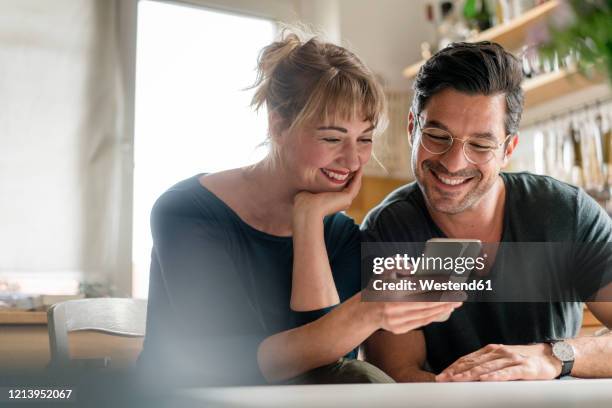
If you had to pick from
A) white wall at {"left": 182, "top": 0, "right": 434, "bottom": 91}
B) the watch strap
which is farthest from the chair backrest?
white wall at {"left": 182, "top": 0, "right": 434, "bottom": 91}

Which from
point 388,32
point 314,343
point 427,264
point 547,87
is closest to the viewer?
point 427,264

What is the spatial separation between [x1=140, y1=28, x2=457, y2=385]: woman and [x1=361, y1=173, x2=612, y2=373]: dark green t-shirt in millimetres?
69

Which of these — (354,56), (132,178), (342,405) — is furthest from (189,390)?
(132,178)

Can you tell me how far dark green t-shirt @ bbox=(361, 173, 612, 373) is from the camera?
847 millimetres

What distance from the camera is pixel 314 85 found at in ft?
2.64

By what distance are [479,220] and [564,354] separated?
0.72 ft

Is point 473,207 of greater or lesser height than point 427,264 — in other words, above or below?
above

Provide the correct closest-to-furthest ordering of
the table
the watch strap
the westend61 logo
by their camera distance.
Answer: the table < the westend61 logo < the watch strap

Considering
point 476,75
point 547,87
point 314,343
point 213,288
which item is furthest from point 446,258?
point 547,87

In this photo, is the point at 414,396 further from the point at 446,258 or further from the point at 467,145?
the point at 467,145

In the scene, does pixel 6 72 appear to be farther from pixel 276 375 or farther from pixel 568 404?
pixel 568 404

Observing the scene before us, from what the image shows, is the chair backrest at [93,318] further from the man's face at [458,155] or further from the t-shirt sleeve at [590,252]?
the t-shirt sleeve at [590,252]

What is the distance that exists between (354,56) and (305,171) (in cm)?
16

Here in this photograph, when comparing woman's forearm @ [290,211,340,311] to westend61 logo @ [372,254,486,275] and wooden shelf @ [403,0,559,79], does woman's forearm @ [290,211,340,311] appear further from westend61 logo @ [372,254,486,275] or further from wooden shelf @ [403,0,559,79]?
wooden shelf @ [403,0,559,79]
